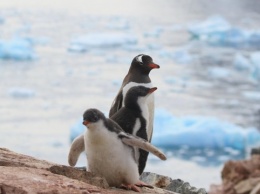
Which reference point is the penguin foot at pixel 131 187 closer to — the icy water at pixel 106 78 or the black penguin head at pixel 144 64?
the black penguin head at pixel 144 64

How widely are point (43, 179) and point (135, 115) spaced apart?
31.7 inches

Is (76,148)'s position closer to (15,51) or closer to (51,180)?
(51,180)

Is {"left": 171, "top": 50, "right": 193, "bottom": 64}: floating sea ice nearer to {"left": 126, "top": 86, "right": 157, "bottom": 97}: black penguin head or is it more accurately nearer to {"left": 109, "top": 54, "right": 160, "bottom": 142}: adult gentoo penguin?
{"left": 109, "top": 54, "right": 160, "bottom": 142}: adult gentoo penguin

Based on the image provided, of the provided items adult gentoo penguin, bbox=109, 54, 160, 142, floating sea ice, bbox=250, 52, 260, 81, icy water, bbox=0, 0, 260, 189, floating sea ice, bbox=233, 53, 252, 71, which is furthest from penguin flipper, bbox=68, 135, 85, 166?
A: floating sea ice, bbox=233, 53, 252, 71

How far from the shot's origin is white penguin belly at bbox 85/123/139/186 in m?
2.73

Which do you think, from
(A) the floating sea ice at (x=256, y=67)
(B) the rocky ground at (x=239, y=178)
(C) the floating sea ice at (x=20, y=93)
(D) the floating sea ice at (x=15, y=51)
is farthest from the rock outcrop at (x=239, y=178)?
(D) the floating sea ice at (x=15, y=51)

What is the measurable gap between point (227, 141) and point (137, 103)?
7.61 metres

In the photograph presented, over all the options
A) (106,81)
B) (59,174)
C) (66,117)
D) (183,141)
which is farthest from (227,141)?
(59,174)

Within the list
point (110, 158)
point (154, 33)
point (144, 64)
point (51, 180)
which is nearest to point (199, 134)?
point (144, 64)

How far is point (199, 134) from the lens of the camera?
34.1ft

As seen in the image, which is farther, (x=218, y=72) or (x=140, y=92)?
(x=218, y=72)

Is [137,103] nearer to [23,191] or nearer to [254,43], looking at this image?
[23,191]

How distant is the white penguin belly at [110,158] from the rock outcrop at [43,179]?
0.07 m

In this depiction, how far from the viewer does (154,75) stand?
46.6 ft
